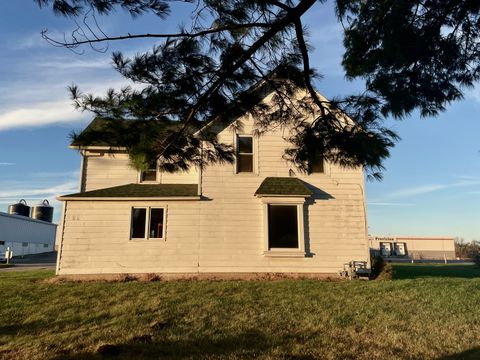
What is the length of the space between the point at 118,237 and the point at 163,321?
7156mm

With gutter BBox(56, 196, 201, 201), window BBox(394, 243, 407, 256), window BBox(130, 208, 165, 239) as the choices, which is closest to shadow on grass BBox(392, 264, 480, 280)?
gutter BBox(56, 196, 201, 201)

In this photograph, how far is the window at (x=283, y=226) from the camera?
14000 mm

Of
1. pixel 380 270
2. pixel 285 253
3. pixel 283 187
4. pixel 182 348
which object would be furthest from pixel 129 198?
pixel 380 270

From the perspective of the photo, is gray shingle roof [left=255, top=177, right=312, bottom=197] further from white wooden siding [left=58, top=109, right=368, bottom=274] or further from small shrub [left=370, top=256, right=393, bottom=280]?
small shrub [left=370, top=256, right=393, bottom=280]

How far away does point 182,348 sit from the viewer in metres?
5.72

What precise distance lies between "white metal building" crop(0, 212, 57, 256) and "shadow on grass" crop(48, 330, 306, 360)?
3553 cm

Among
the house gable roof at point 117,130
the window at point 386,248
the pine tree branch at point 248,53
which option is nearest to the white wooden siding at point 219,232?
the pine tree branch at point 248,53

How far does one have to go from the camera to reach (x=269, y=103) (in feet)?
22.7

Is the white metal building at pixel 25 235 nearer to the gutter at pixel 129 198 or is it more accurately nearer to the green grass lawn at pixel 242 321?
the gutter at pixel 129 198

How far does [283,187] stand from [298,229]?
161 centimetres

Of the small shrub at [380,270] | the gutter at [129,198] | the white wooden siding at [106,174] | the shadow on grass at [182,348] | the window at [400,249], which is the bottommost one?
the shadow on grass at [182,348]

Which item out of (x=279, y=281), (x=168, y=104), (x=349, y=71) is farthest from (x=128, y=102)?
(x=279, y=281)

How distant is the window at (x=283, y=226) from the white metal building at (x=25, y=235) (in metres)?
31.3

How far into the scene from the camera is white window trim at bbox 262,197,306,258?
13680 millimetres
